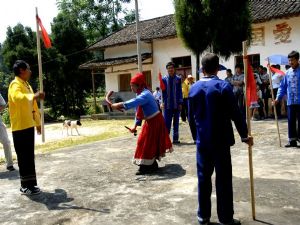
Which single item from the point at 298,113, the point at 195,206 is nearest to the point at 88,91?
the point at 298,113

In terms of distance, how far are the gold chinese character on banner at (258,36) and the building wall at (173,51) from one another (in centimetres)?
9

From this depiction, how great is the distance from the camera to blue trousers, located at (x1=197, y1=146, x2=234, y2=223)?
3.95m

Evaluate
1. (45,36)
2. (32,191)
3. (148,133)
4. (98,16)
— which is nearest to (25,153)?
(32,191)

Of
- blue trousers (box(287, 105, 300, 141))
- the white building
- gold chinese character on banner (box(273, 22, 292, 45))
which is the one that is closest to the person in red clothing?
blue trousers (box(287, 105, 300, 141))

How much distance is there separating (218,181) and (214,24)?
1246 centimetres

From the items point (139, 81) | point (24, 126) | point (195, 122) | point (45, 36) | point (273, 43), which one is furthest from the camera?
point (273, 43)

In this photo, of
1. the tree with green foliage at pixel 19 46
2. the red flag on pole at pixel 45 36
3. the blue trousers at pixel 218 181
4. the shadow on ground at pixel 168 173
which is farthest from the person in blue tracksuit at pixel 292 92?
the tree with green foliage at pixel 19 46

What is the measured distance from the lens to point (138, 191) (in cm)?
546

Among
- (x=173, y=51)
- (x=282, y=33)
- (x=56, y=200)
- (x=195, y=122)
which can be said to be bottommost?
(x=56, y=200)

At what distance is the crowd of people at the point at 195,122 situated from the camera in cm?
395

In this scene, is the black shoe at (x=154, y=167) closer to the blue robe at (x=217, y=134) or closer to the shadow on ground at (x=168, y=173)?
the shadow on ground at (x=168, y=173)

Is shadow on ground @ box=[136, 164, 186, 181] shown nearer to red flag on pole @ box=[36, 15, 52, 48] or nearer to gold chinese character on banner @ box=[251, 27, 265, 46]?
red flag on pole @ box=[36, 15, 52, 48]

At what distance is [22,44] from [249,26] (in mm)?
19694

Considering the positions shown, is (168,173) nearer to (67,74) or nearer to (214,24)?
(214,24)
